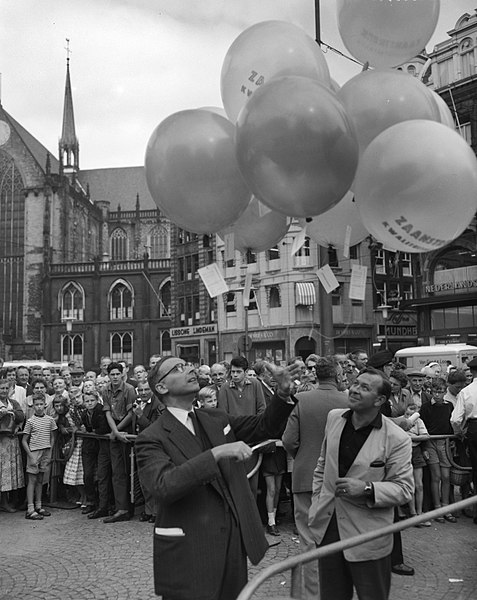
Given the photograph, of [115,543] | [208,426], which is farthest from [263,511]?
[208,426]

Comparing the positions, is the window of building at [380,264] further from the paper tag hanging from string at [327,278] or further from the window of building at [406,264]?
the paper tag hanging from string at [327,278]

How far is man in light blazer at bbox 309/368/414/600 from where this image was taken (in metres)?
3.54

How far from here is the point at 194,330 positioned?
139 feet

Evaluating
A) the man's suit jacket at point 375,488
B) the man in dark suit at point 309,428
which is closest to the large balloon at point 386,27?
the man's suit jacket at point 375,488

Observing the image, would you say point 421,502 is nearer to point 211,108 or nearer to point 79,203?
point 211,108

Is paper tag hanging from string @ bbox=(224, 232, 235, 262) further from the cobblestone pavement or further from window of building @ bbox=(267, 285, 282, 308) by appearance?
window of building @ bbox=(267, 285, 282, 308)

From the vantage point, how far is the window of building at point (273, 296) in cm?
3773

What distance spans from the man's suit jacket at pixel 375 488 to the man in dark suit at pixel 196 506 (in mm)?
793

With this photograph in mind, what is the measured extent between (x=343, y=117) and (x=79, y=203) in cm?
6209

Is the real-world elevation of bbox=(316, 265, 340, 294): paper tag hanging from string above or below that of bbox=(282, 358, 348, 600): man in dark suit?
above

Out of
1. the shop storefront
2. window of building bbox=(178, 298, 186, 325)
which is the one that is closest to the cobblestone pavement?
the shop storefront

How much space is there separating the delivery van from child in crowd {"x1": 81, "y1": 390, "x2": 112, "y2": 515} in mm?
13948

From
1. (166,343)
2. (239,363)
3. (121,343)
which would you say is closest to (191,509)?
(239,363)

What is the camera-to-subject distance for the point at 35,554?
6.73 meters
